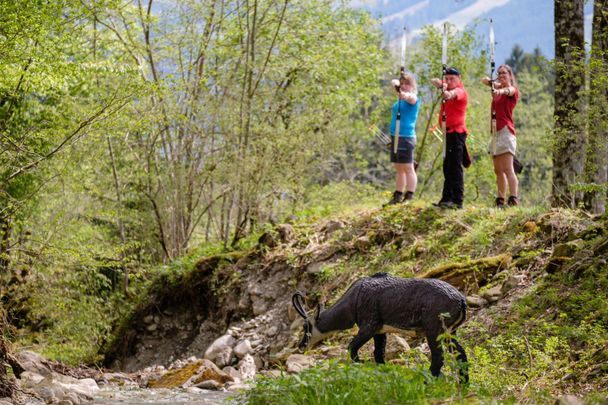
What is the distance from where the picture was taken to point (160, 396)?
10.1 metres

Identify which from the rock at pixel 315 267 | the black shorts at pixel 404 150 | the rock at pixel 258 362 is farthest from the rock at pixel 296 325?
the black shorts at pixel 404 150

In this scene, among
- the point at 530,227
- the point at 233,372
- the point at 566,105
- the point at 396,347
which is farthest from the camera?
the point at 566,105

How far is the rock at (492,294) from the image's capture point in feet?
32.6

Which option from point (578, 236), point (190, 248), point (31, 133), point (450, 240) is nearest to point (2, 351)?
point (31, 133)

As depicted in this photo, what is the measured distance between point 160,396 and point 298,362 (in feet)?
5.26

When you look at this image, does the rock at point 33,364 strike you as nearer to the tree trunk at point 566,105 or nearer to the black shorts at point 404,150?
the black shorts at point 404,150

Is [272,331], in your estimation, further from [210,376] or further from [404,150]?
[404,150]

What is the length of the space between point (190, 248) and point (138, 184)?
170 cm

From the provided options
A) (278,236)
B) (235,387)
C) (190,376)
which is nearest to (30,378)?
(190,376)

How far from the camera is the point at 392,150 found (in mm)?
13148

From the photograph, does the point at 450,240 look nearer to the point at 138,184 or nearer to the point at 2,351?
the point at 2,351

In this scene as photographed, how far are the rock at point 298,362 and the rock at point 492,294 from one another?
207cm

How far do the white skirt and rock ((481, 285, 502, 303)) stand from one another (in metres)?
2.71

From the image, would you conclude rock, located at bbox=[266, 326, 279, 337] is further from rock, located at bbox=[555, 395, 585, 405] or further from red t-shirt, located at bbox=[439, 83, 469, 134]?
rock, located at bbox=[555, 395, 585, 405]
